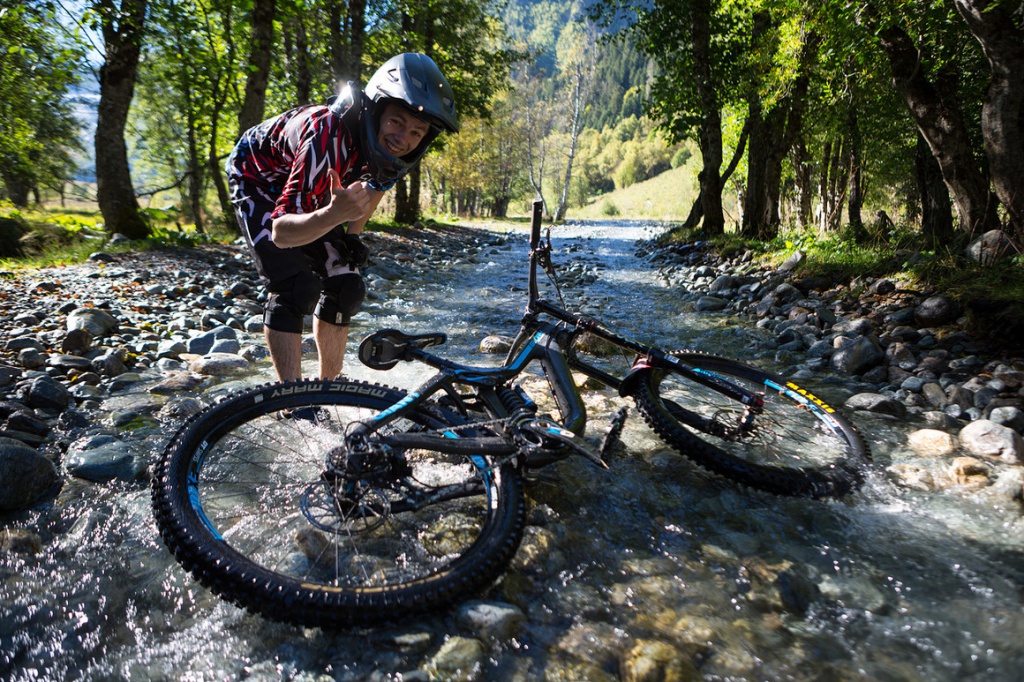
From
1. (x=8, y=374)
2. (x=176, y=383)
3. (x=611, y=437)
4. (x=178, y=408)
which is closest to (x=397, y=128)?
(x=611, y=437)

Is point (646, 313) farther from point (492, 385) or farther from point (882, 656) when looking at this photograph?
point (882, 656)

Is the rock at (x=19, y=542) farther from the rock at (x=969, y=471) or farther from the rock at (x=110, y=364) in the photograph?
the rock at (x=969, y=471)

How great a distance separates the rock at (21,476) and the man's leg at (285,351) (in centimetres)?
130

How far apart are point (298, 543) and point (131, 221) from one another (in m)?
10.7

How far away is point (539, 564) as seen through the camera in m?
2.59

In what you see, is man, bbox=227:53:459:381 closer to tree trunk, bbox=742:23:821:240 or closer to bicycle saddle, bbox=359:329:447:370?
bicycle saddle, bbox=359:329:447:370

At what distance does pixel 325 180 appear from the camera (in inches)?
113

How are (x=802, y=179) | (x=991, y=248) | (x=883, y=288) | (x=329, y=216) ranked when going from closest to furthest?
(x=329, y=216) → (x=991, y=248) → (x=883, y=288) → (x=802, y=179)

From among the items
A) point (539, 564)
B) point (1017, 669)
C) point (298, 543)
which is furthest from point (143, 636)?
point (1017, 669)

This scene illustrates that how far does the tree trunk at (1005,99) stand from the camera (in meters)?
6.50

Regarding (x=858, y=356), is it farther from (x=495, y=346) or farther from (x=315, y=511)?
(x=315, y=511)

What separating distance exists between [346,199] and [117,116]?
10668mm

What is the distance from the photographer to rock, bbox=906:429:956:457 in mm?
3748

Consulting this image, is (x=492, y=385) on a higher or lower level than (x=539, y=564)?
higher
